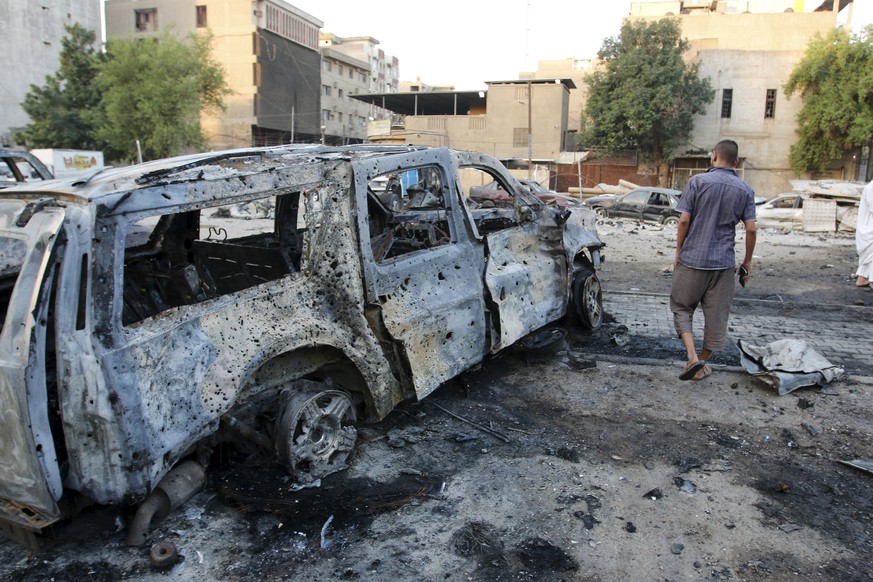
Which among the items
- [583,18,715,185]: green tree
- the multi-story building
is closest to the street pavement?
[583,18,715,185]: green tree

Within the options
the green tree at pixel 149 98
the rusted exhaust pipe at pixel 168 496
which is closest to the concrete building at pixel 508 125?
the green tree at pixel 149 98

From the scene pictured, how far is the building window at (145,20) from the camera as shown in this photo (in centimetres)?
4916

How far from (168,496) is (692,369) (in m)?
3.92

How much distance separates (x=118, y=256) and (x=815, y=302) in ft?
27.8

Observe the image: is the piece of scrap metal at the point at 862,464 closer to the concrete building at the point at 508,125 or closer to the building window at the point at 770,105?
the concrete building at the point at 508,125

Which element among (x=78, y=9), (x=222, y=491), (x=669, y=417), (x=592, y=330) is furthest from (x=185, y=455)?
(x=78, y=9)

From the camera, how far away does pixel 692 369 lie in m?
5.09

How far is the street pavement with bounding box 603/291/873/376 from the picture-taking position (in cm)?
618

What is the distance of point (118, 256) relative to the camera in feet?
8.93

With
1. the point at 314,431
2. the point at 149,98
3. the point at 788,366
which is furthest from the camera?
the point at 149,98

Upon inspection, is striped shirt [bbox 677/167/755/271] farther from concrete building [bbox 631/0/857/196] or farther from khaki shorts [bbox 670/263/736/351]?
concrete building [bbox 631/0/857/196]

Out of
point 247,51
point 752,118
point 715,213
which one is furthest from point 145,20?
point 715,213

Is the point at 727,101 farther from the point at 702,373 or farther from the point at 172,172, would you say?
the point at 172,172

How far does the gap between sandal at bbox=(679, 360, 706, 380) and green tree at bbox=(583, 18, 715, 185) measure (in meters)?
33.0
